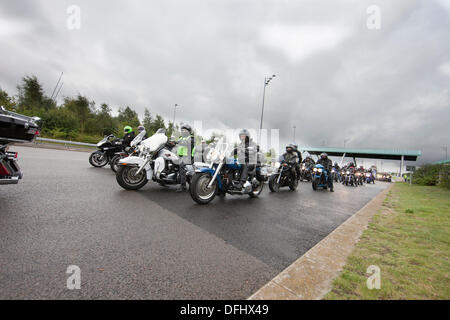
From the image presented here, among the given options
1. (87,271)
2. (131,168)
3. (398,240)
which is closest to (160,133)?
(131,168)

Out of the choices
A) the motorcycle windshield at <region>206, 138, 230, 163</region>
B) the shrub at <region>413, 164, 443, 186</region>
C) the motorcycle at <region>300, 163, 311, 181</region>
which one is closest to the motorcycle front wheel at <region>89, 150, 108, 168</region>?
the motorcycle windshield at <region>206, 138, 230, 163</region>

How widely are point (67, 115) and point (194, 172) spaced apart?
37.0 metres

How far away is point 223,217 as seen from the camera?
146 inches

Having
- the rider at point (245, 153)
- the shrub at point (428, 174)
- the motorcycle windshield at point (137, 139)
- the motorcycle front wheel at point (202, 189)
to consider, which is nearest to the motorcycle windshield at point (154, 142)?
the motorcycle windshield at point (137, 139)

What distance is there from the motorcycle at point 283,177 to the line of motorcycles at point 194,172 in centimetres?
187

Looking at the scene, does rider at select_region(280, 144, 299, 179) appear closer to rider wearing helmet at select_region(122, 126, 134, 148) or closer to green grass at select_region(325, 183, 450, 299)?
green grass at select_region(325, 183, 450, 299)

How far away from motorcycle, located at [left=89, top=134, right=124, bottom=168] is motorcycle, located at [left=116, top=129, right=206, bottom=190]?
13.2ft

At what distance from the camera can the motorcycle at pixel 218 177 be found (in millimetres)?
4520

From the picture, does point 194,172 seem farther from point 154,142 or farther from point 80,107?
point 80,107

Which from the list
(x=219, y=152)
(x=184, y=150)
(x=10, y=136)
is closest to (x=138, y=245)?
(x=219, y=152)

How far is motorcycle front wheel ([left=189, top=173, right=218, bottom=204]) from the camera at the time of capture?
4.43 meters

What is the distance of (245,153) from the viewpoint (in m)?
5.38

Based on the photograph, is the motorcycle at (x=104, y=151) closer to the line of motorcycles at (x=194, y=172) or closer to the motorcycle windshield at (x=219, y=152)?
the line of motorcycles at (x=194, y=172)
